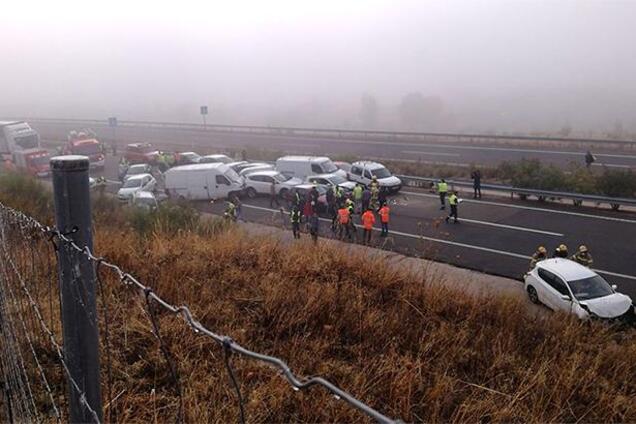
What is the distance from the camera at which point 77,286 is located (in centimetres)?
197

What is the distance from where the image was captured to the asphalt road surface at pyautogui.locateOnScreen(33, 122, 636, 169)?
3017cm

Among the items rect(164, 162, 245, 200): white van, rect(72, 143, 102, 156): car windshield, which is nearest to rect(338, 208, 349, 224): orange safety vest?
rect(164, 162, 245, 200): white van

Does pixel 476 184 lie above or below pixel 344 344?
below

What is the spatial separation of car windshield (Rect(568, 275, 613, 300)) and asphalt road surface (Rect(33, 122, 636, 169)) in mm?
18276

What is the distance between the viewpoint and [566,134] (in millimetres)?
40938

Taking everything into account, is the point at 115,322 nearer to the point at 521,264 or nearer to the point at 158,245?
the point at 158,245

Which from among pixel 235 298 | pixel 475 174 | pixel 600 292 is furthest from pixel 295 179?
pixel 235 298

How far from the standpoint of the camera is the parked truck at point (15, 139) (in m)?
34.3

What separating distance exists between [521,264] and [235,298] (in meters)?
9.54

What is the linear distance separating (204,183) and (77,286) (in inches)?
894

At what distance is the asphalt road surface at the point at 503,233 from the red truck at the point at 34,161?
14.8 metres

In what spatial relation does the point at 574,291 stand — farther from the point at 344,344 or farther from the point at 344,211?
the point at 344,211

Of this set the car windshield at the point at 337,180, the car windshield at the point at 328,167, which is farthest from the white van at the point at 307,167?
the car windshield at the point at 337,180

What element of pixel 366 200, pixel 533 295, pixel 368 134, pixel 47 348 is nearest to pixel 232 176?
pixel 366 200
